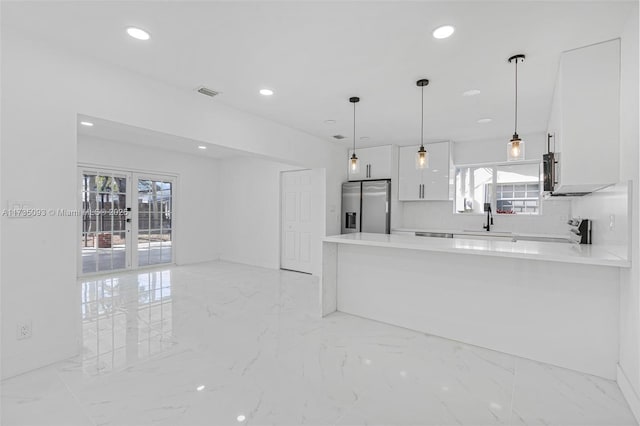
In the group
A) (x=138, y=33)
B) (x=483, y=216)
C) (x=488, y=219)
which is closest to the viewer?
(x=138, y=33)

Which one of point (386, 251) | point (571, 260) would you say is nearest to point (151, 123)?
point (386, 251)

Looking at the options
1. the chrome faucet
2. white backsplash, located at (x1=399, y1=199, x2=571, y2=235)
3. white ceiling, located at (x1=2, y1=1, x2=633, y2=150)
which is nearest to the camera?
white ceiling, located at (x1=2, y1=1, x2=633, y2=150)

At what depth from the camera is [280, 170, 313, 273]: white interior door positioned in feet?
20.1

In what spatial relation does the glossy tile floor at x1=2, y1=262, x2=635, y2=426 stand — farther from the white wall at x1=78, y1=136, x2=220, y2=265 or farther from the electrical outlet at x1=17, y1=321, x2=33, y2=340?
the white wall at x1=78, y1=136, x2=220, y2=265

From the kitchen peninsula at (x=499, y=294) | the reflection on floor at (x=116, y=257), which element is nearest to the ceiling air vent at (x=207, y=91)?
the kitchen peninsula at (x=499, y=294)

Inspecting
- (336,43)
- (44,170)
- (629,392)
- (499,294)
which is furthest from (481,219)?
(44,170)

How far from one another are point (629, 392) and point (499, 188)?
13.5 feet

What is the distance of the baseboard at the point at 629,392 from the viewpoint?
189 centimetres

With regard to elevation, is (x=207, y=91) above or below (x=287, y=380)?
above

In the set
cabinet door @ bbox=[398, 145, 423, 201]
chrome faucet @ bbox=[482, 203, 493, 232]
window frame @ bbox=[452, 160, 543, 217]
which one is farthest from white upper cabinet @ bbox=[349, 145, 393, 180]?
chrome faucet @ bbox=[482, 203, 493, 232]

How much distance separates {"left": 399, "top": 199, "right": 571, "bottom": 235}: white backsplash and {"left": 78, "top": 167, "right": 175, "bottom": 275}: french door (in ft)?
16.3

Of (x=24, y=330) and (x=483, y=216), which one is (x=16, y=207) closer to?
(x=24, y=330)

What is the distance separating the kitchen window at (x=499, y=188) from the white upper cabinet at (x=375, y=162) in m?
1.34

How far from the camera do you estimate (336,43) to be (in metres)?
2.50
